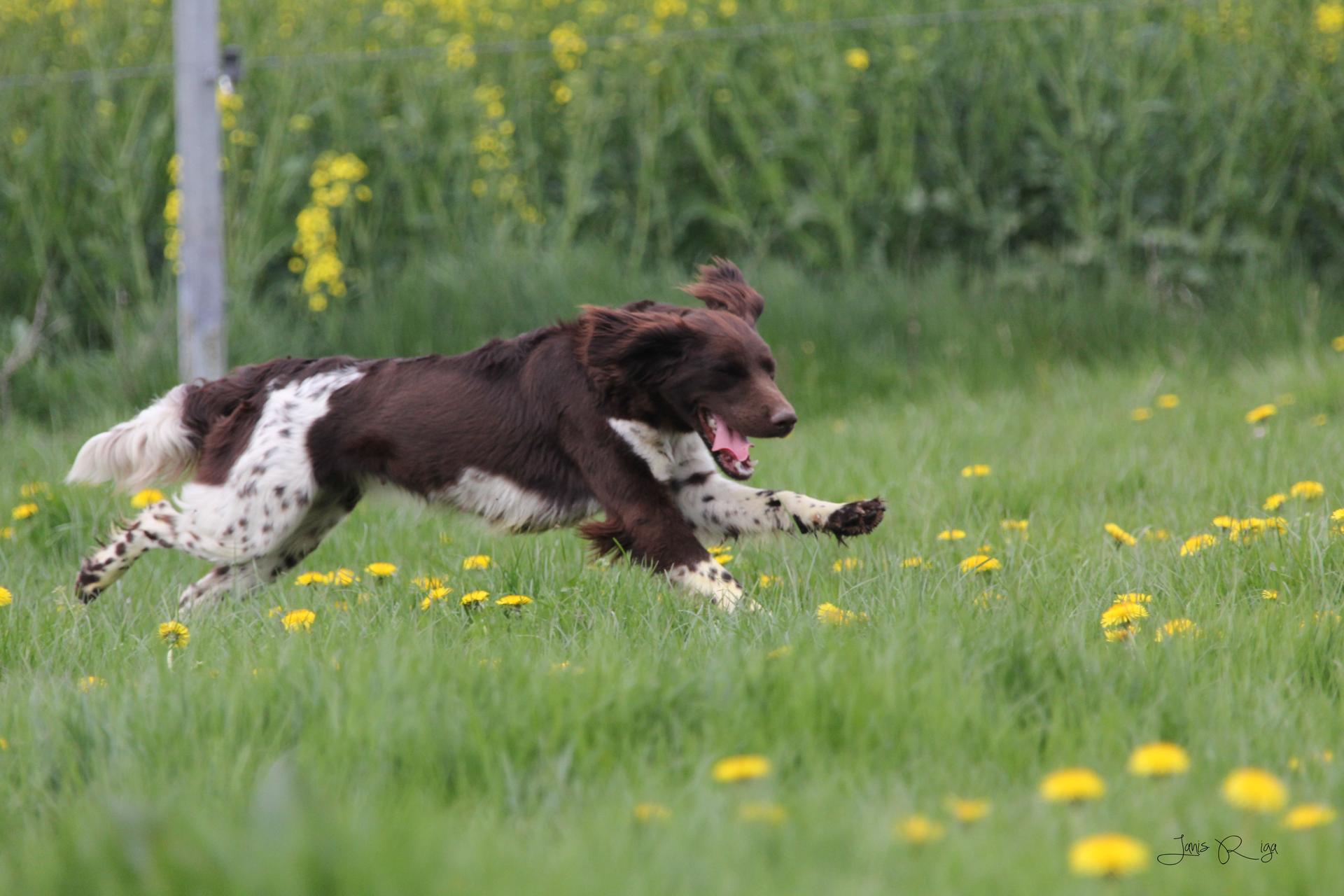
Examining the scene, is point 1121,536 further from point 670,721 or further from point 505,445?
point 670,721

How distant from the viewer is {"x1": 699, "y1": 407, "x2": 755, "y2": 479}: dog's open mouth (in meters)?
3.70

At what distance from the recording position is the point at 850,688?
7.83 ft

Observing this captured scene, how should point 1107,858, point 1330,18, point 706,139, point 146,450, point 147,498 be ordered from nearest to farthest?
point 1107,858
point 146,450
point 147,498
point 1330,18
point 706,139

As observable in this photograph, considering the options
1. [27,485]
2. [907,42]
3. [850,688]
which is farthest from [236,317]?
[850,688]

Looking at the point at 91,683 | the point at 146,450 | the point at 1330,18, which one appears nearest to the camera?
the point at 91,683

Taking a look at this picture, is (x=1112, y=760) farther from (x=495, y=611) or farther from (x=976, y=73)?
(x=976, y=73)

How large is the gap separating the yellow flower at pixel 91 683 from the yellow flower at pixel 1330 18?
723cm

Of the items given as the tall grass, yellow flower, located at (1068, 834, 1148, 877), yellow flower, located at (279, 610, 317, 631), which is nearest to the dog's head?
yellow flower, located at (279, 610, 317, 631)

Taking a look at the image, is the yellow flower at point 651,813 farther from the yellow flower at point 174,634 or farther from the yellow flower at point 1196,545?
the yellow flower at point 1196,545

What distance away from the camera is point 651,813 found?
2000mm

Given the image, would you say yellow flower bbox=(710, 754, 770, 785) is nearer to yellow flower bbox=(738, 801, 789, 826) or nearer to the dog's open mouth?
yellow flower bbox=(738, 801, 789, 826)

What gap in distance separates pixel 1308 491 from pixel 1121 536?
62 centimetres

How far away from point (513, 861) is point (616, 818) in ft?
0.76

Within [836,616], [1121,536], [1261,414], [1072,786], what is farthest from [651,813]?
[1261,414]
